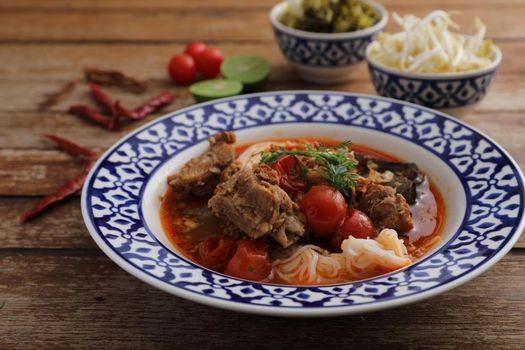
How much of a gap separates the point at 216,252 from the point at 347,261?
790 millimetres

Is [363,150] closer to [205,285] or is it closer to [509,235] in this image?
[509,235]

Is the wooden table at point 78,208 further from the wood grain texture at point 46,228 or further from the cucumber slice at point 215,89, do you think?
the cucumber slice at point 215,89

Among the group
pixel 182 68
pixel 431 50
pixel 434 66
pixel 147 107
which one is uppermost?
pixel 431 50

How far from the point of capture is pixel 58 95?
6840 millimetres

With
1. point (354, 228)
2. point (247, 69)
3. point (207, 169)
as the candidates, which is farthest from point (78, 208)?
point (247, 69)

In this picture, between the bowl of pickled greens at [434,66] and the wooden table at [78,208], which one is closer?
the wooden table at [78,208]

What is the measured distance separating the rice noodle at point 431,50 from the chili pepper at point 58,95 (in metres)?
3.20

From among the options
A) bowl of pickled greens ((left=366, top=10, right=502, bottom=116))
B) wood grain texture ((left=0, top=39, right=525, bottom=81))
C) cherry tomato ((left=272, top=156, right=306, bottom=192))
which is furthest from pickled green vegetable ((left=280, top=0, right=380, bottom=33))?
cherry tomato ((left=272, top=156, right=306, bottom=192))

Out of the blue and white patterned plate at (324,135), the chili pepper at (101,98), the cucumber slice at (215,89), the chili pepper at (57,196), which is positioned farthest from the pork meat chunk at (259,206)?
the chili pepper at (101,98)

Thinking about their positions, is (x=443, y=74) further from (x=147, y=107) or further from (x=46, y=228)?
(x=46, y=228)

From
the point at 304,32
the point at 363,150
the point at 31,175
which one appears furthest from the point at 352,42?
the point at 31,175

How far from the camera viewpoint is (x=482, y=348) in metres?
3.46

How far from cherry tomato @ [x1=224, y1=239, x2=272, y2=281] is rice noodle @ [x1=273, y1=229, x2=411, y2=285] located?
0.13m

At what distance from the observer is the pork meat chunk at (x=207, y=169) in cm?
457
